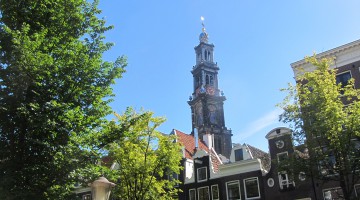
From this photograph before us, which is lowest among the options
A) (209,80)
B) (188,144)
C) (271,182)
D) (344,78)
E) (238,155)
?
(271,182)

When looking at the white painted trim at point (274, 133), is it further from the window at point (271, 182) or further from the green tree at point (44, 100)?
the green tree at point (44, 100)

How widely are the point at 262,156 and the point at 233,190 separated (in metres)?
4.72

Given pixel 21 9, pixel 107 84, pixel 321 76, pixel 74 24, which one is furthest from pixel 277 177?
pixel 21 9

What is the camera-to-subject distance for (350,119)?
800 inches

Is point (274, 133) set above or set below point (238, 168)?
above

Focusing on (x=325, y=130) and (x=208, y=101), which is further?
(x=208, y=101)

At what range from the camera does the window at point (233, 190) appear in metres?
33.8

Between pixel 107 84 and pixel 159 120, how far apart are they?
33.8 ft

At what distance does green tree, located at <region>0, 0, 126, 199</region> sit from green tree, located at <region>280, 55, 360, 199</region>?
10373 millimetres

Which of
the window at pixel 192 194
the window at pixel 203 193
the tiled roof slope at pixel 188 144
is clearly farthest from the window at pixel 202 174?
the tiled roof slope at pixel 188 144

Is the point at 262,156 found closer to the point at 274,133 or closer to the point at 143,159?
the point at 274,133

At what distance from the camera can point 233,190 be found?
34.1 metres

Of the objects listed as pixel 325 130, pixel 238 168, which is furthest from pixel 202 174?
pixel 325 130

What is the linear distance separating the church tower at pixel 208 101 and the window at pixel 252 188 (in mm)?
51467
